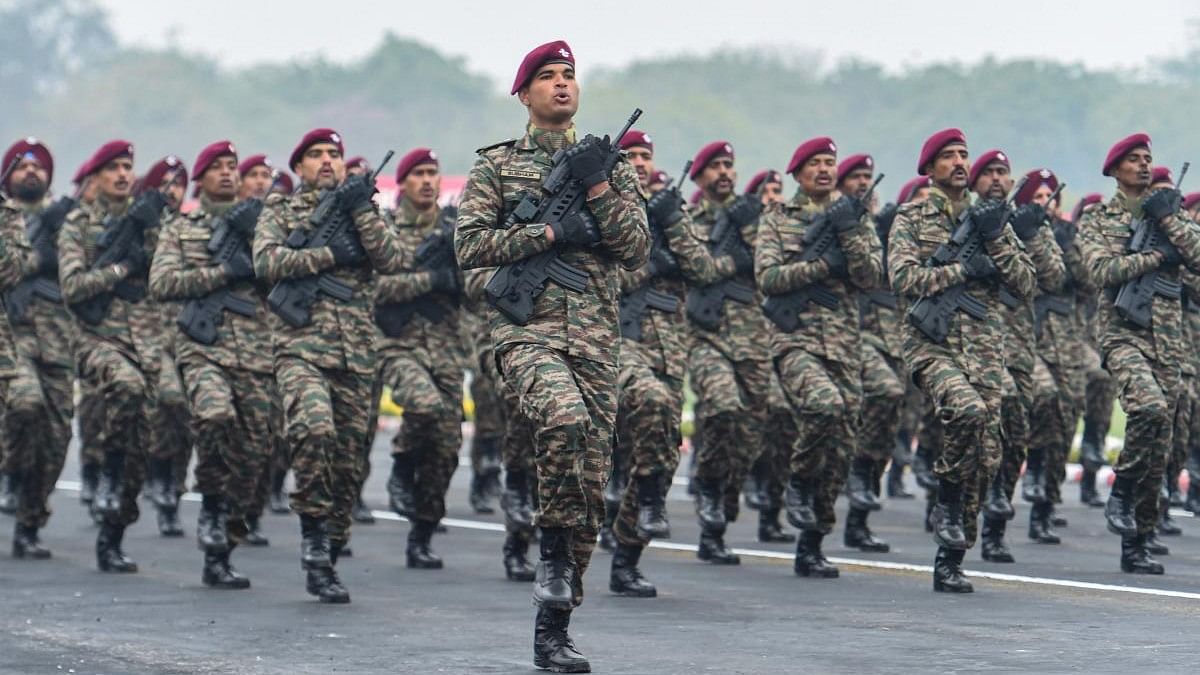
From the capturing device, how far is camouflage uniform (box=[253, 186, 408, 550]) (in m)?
11.3

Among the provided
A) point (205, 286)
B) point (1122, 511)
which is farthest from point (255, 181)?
point (1122, 511)

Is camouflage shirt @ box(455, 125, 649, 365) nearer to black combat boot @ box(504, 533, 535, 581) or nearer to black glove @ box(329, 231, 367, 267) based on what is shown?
black glove @ box(329, 231, 367, 267)

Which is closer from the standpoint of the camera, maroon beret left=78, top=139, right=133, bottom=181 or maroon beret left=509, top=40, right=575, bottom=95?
maroon beret left=509, top=40, right=575, bottom=95

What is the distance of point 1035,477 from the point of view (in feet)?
49.7

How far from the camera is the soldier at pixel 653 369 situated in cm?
1126

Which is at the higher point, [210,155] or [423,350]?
[210,155]

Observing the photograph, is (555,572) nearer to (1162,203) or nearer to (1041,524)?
(1162,203)

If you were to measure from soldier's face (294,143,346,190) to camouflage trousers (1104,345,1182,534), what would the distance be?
405 centimetres

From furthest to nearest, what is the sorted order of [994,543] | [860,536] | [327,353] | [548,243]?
[860,536]
[994,543]
[327,353]
[548,243]

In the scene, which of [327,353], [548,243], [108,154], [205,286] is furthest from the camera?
[108,154]

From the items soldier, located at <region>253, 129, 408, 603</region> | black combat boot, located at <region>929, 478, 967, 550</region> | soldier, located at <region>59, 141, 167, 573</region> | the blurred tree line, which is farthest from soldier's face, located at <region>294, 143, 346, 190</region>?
the blurred tree line

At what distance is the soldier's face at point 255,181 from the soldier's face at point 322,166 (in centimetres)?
196

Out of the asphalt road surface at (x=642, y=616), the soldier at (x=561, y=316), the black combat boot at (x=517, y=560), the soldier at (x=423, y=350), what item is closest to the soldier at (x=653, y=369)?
the asphalt road surface at (x=642, y=616)

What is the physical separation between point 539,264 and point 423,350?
439cm
